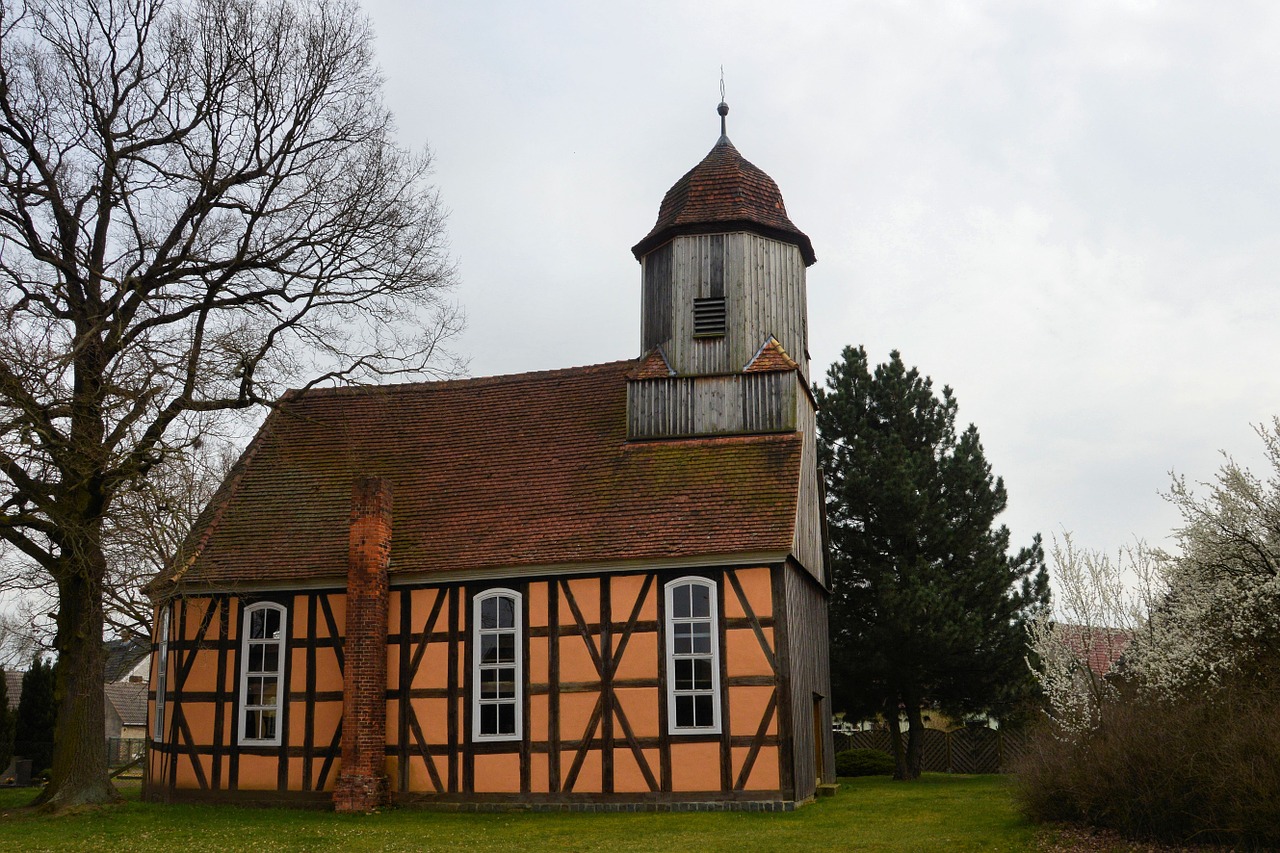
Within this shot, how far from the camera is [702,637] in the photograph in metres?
17.8

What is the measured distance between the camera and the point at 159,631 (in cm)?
2070

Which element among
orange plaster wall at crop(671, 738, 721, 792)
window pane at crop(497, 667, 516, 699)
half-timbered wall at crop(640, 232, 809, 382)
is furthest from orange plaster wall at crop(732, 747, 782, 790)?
half-timbered wall at crop(640, 232, 809, 382)

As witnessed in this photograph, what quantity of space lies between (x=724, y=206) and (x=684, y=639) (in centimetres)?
865

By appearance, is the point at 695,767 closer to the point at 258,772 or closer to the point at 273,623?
the point at 258,772

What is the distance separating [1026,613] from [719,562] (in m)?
13.8

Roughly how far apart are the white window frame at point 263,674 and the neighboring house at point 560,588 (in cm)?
4

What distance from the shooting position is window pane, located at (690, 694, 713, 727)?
17.5 m

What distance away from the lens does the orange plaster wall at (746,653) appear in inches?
687

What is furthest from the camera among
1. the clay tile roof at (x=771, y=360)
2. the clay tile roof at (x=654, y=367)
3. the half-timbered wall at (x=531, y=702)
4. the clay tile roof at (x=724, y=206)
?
the clay tile roof at (x=724, y=206)

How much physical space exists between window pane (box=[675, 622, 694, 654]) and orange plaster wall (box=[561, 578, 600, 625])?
138 centimetres

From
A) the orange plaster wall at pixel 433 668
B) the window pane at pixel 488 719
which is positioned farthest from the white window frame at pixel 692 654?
the orange plaster wall at pixel 433 668

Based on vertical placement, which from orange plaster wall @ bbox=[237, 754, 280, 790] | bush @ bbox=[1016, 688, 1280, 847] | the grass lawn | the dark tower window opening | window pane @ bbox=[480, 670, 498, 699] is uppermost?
the dark tower window opening

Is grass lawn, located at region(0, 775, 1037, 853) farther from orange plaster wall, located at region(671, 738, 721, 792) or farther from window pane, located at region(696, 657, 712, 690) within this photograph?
window pane, located at region(696, 657, 712, 690)

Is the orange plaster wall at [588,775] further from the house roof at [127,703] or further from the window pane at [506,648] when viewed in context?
the house roof at [127,703]
